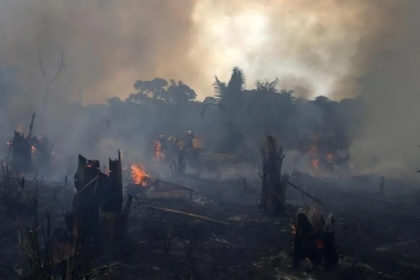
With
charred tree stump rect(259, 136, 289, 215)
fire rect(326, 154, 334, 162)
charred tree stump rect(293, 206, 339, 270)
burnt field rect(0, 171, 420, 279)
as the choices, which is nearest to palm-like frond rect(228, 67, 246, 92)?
fire rect(326, 154, 334, 162)

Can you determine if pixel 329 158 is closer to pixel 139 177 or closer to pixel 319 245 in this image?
pixel 139 177

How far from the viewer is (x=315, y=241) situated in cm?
971

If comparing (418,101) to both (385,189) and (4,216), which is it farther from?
(4,216)

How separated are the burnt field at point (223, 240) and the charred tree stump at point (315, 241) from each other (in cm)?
27

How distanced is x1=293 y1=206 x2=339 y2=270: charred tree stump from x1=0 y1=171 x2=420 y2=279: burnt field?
0.27 meters

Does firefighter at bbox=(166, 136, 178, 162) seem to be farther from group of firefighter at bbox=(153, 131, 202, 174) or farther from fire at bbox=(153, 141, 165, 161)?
fire at bbox=(153, 141, 165, 161)

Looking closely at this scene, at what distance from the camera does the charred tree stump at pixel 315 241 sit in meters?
9.63

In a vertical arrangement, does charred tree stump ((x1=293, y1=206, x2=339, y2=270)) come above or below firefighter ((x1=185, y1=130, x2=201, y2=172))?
below

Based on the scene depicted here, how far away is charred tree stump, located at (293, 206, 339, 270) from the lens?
9.63 meters

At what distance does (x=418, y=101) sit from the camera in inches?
1703

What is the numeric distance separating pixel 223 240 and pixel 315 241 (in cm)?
315

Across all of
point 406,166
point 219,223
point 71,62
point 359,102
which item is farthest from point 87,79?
point 219,223

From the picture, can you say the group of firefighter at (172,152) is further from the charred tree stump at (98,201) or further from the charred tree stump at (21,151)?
the charred tree stump at (98,201)

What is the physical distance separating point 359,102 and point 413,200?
24713 millimetres
